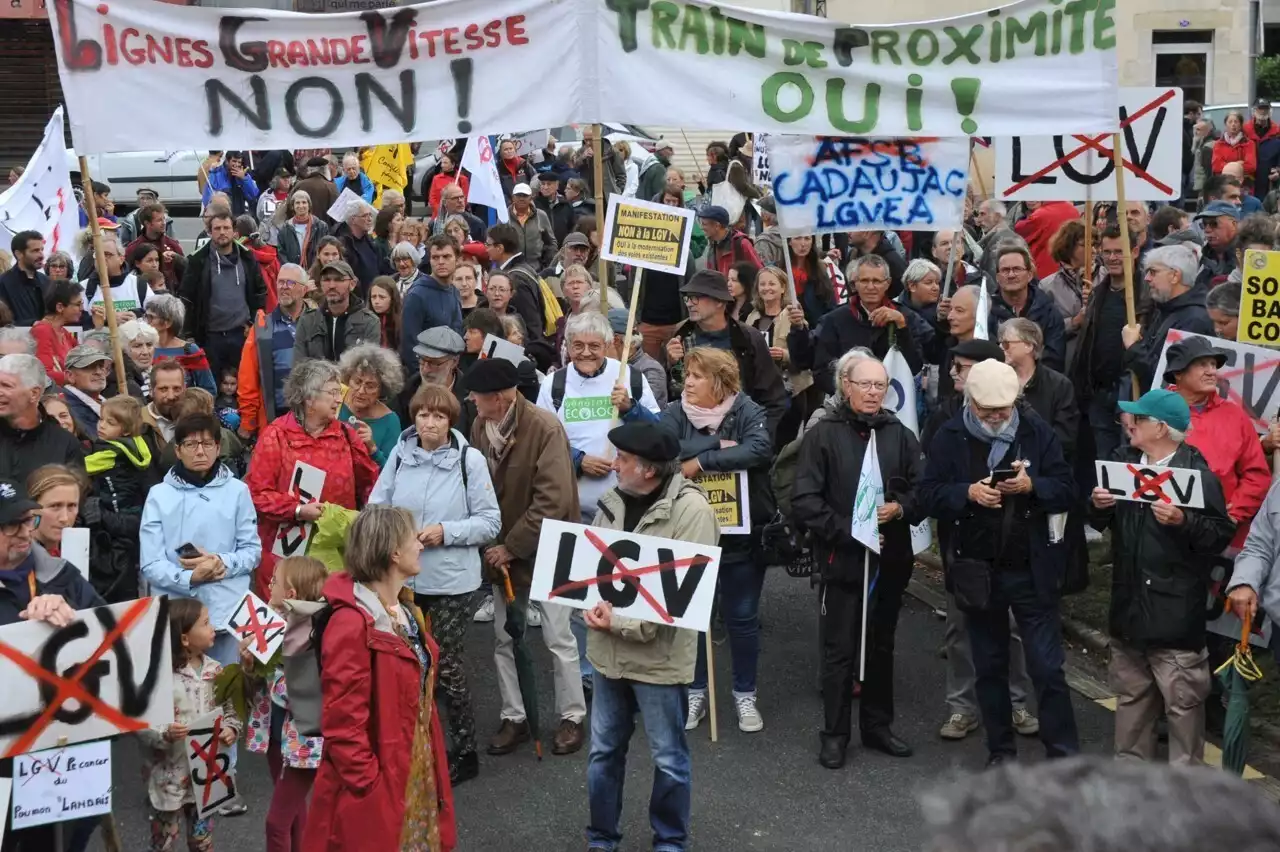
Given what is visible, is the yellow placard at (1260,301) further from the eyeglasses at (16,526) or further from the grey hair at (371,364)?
the eyeglasses at (16,526)

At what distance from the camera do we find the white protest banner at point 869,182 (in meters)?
9.31

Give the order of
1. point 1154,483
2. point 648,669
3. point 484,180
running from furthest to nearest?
point 484,180 → point 1154,483 → point 648,669

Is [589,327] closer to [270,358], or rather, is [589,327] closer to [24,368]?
[24,368]

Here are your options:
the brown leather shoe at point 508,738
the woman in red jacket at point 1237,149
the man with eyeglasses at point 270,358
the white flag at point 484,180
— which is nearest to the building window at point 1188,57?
the woman in red jacket at point 1237,149

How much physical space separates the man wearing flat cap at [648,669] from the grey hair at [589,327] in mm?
1693

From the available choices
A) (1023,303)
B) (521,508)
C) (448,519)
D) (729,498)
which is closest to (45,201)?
(521,508)

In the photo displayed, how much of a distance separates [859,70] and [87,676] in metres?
4.80

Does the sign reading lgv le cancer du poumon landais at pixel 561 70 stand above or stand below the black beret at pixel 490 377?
above

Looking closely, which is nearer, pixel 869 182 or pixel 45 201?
pixel 869 182

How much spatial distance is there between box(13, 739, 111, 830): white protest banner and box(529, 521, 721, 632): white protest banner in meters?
1.81

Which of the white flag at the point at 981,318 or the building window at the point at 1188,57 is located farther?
the building window at the point at 1188,57

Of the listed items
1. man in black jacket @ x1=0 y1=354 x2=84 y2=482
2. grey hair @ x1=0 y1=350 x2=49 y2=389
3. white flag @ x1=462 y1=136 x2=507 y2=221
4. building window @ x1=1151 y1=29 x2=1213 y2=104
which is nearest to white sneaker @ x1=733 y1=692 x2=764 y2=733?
man in black jacket @ x1=0 y1=354 x2=84 y2=482

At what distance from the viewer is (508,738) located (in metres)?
7.66

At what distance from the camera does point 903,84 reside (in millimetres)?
7938
